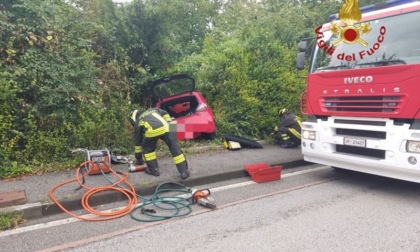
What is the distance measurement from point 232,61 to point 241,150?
2457 millimetres

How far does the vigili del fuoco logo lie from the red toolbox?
2156 mm

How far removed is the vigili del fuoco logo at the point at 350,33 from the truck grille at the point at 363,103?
667 mm

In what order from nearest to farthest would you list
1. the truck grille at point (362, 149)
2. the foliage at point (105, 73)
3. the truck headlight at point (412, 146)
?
the truck headlight at point (412, 146), the truck grille at point (362, 149), the foliage at point (105, 73)

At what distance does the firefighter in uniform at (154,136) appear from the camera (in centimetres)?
518

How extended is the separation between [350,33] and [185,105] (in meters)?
3.95

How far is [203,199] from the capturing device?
4367 mm

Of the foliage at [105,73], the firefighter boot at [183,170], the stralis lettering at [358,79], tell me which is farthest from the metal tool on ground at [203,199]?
the stralis lettering at [358,79]

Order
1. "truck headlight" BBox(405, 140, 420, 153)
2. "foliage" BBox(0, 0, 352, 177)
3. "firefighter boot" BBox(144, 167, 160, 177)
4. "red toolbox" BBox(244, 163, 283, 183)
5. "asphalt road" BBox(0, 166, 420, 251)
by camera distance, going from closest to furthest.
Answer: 1. "asphalt road" BBox(0, 166, 420, 251)
2. "truck headlight" BBox(405, 140, 420, 153)
3. "firefighter boot" BBox(144, 167, 160, 177)
4. "red toolbox" BBox(244, 163, 283, 183)
5. "foliage" BBox(0, 0, 352, 177)

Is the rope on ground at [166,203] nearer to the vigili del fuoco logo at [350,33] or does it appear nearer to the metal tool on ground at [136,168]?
the metal tool on ground at [136,168]

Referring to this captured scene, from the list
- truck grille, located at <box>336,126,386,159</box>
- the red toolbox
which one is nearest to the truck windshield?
truck grille, located at <box>336,126,386,159</box>

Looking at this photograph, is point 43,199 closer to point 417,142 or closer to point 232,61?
point 417,142

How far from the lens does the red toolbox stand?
5445 mm

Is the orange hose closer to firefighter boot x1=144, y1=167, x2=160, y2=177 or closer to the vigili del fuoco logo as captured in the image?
firefighter boot x1=144, y1=167, x2=160, y2=177

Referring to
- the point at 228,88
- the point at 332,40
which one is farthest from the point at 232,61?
the point at 332,40
